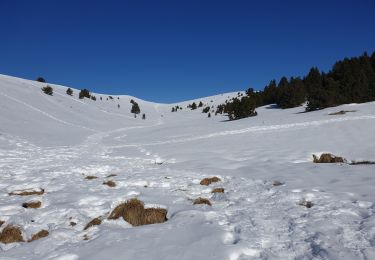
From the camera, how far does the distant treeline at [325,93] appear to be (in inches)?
1348

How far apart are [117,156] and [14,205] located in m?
8.71

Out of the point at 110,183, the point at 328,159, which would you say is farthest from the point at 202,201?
the point at 328,159

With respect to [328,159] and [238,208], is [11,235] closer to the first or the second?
[238,208]

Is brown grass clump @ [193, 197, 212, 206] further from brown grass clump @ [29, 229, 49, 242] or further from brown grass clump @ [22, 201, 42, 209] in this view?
brown grass clump @ [22, 201, 42, 209]

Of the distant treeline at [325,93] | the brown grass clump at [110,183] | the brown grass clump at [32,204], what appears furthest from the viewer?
the distant treeline at [325,93]

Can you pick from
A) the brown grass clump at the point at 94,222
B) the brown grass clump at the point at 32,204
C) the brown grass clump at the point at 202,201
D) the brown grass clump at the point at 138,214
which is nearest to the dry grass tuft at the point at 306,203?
the brown grass clump at the point at 202,201

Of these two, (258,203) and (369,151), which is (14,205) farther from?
(369,151)

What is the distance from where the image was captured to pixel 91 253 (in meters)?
5.55

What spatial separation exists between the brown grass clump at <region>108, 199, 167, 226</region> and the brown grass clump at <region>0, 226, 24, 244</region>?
1.81 m

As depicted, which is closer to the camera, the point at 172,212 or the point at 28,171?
the point at 172,212

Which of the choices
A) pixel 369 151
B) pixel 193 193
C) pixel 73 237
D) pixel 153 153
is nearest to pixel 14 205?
pixel 73 237

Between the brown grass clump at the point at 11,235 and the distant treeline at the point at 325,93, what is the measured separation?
31.1 m

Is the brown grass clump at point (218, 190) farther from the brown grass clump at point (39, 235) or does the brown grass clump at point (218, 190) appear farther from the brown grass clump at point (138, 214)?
the brown grass clump at point (39, 235)

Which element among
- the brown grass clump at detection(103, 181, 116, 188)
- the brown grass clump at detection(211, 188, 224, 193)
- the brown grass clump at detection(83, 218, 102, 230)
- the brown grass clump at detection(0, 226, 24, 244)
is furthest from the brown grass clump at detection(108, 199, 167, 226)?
the brown grass clump at detection(103, 181, 116, 188)
